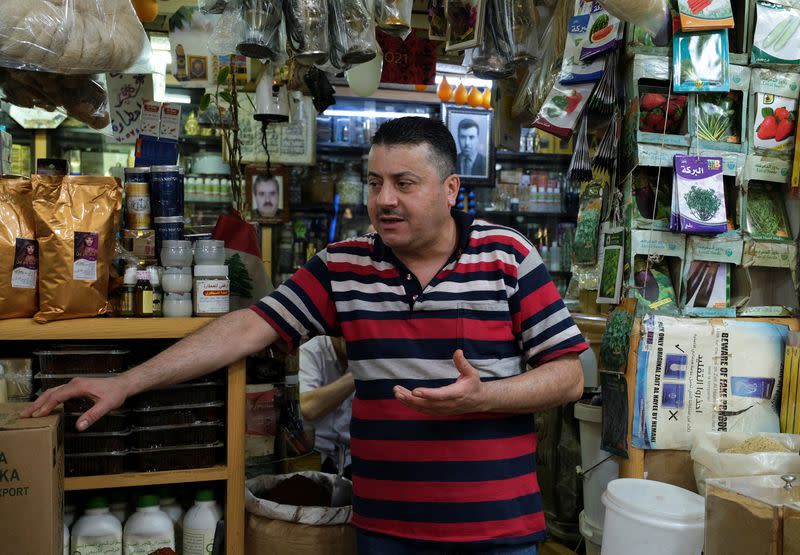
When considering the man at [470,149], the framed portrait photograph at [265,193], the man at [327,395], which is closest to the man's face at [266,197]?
the framed portrait photograph at [265,193]

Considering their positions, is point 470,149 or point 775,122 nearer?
point 775,122

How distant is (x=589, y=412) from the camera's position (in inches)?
103

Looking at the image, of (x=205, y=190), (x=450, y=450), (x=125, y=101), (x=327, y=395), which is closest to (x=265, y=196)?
(x=205, y=190)

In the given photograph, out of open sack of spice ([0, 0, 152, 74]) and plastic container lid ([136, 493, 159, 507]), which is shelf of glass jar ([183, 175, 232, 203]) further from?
plastic container lid ([136, 493, 159, 507])

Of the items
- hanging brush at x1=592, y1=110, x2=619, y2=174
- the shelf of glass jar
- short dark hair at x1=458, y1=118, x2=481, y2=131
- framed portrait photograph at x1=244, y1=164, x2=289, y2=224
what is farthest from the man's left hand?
short dark hair at x1=458, y1=118, x2=481, y2=131

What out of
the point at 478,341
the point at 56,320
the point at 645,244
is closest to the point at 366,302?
the point at 478,341

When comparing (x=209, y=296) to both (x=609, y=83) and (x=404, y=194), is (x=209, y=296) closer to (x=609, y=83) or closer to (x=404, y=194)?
(x=404, y=194)

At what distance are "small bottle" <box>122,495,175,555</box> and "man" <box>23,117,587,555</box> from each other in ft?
1.27

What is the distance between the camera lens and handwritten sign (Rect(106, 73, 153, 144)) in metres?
2.55

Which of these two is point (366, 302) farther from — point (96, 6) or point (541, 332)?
point (96, 6)

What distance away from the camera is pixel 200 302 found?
1.91 metres

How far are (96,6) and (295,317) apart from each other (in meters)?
0.93

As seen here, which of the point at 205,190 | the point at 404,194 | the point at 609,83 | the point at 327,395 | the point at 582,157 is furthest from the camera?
the point at 205,190

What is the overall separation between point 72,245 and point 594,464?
1.83 metres
